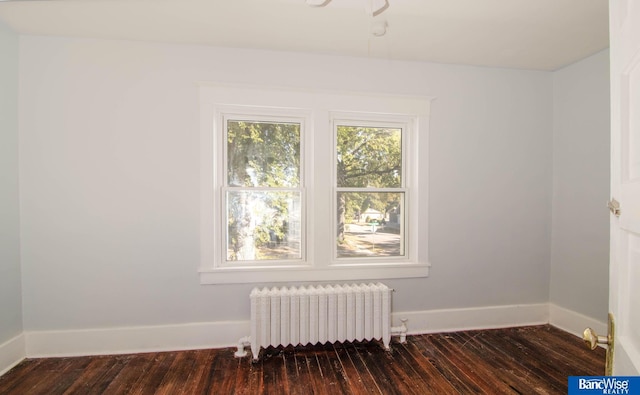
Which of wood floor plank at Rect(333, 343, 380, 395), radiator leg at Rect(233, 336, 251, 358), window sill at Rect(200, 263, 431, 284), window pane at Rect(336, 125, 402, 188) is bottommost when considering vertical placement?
wood floor plank at Rect(333, 343, 380, 395)

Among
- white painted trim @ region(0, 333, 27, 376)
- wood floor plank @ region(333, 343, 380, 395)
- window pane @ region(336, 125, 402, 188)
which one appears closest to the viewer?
wood floor plank @ region(333, 343, 380, 395)

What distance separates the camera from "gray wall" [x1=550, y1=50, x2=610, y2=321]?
2.69 m

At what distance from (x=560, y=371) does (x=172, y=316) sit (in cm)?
306

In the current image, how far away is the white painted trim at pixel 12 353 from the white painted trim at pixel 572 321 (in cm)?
469

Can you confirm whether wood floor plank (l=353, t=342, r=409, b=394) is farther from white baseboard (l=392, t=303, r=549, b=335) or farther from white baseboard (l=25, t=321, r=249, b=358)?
white baseboard (l=25, t=321, r=249, b=358)

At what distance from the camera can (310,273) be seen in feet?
9.12

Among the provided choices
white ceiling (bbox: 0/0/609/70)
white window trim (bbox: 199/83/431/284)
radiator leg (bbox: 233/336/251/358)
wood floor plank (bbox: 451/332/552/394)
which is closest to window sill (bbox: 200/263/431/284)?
white window trim (bbox: 199/83/431/284)

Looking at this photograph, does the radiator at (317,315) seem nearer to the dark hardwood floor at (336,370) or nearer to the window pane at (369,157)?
the dark hardwood floor at (336,370)

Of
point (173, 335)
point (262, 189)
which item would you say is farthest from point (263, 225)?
point (173, 335)

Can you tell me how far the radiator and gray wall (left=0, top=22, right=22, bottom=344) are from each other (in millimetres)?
1717

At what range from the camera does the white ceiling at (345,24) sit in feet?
6.80

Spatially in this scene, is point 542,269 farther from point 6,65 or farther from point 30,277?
point 6,65

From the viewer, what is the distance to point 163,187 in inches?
101

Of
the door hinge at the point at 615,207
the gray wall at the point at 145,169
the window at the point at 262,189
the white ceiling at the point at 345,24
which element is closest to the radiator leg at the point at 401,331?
the gray wall at the point at 145,169
